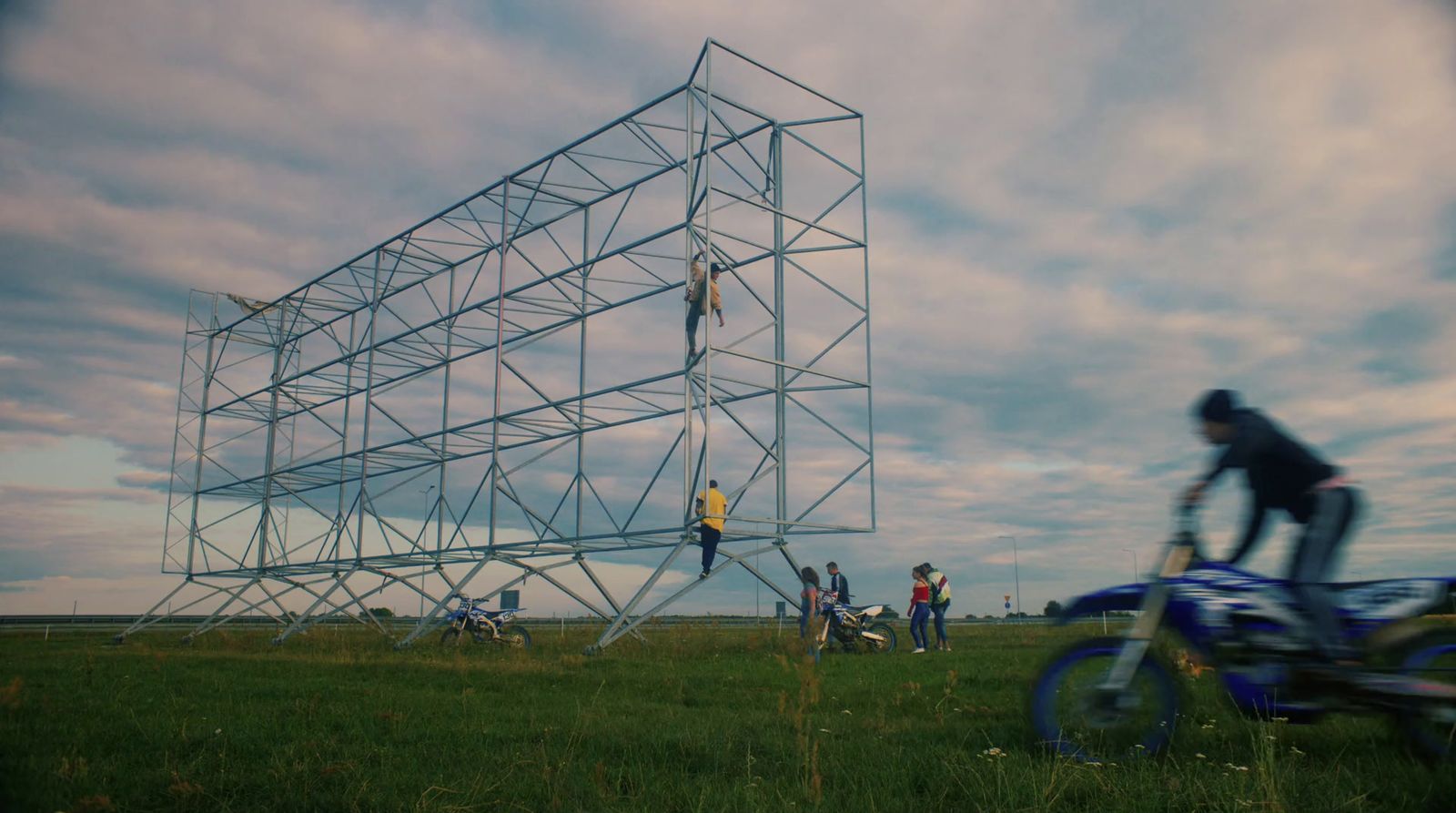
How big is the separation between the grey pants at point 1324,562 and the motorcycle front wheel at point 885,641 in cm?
1291

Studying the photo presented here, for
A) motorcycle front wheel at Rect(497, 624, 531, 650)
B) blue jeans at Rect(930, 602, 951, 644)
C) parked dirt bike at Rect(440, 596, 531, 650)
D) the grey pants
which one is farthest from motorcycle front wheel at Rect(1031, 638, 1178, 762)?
parked dirt bike at Rect(440, 596, 531, 650)

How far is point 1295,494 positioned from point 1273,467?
0.54 feet

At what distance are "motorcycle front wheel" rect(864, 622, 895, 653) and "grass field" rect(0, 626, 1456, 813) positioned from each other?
7393mm

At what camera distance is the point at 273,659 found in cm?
1502

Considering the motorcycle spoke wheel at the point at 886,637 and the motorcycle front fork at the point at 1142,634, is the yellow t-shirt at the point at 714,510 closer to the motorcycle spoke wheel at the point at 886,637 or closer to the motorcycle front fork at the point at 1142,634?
the motorcycle spoke wheel at the point at 886,637

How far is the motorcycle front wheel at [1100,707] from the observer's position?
5215 mm

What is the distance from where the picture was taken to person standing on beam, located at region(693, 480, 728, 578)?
54.5ft

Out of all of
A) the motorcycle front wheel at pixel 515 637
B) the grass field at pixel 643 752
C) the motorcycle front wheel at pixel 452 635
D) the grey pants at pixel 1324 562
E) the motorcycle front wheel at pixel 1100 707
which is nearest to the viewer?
the grass field at pixel 643 752

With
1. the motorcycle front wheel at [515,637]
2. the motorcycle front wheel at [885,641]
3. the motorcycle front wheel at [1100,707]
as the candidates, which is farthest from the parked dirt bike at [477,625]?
the motorcycle front wheel at [1100,707]

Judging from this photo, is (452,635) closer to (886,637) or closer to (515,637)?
(515,637)

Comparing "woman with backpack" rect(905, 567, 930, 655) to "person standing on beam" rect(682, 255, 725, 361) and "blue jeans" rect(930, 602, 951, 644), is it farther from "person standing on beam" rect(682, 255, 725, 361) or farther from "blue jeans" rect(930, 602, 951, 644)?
"person standing on beam" rect(682, 255, 725, 361)

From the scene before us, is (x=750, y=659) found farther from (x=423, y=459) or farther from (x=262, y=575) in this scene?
(x=262, y=575)

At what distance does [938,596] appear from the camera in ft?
59.2

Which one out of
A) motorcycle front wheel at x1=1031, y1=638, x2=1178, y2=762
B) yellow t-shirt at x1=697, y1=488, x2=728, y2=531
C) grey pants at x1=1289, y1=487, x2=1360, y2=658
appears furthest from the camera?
yellow t-shirt at x1=697, y1=488, x2=728, y2=531
